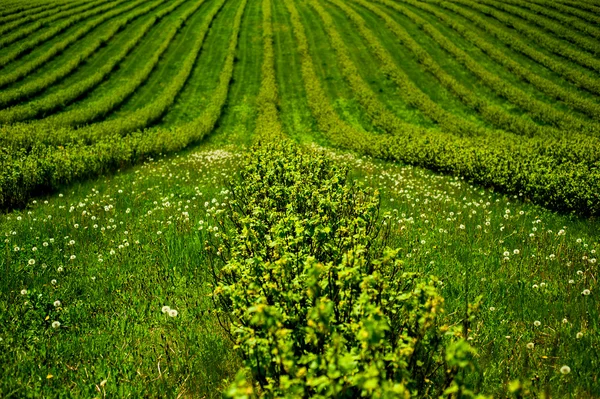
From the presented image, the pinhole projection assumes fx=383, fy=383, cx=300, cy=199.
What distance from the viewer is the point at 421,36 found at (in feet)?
140

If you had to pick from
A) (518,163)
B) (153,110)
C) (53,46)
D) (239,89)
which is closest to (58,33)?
(53,46)

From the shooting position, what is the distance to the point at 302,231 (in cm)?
400

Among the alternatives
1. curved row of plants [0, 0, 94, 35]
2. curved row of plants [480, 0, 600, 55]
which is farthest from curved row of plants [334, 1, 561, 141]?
curved row of plants [0, 0, 94, 35]

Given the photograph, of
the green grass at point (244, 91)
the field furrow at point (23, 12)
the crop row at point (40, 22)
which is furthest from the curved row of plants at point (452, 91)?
the field furrow at point (23, 12)

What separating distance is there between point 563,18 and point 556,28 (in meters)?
3.57

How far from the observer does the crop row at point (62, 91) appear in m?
25.5

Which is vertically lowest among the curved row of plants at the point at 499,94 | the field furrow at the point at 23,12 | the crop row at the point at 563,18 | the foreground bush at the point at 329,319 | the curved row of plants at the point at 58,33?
the curved row of plants at the point at 499,94

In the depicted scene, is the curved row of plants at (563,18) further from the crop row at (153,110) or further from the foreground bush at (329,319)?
the foreground bush at (329,319)

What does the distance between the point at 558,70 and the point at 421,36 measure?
14967 mm

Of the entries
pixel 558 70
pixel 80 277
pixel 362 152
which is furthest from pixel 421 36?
pixel 80 277

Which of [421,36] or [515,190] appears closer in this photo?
[515,190]

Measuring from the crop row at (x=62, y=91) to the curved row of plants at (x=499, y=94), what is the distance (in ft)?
96.7

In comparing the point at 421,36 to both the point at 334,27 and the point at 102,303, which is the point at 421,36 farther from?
the point at 102,303

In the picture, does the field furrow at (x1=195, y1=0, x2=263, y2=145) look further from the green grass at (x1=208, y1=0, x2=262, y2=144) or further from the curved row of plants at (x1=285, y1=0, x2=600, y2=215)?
the curved row of plants at (x1=285, y1=0, x2=600, y2=215)
